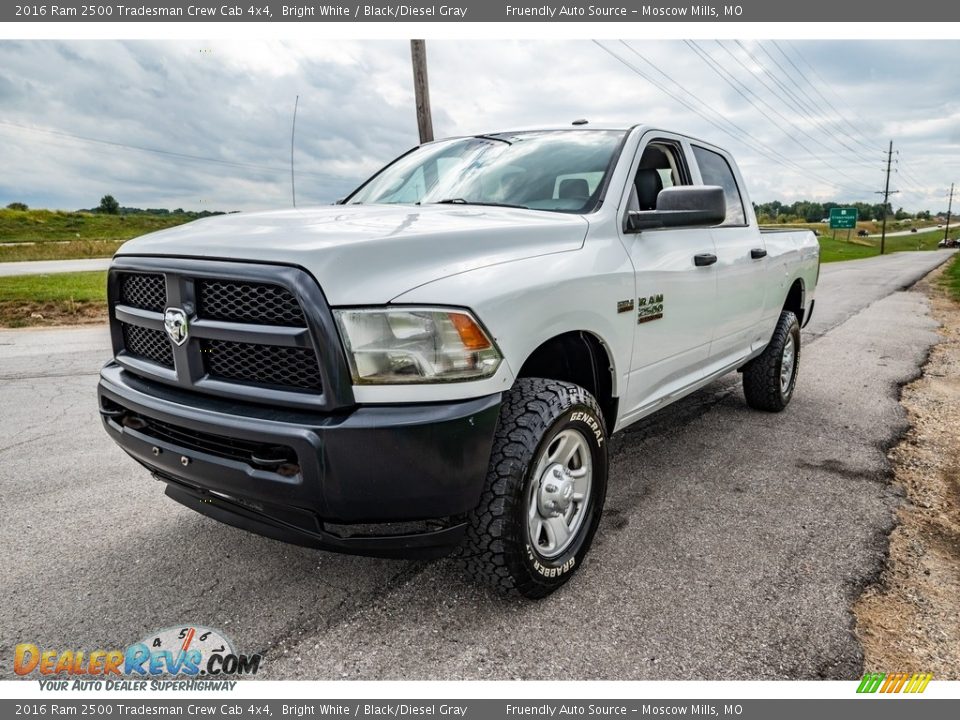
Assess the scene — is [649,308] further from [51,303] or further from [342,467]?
[51,303]

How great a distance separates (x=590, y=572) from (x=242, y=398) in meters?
1.59

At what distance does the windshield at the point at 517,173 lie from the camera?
332cm

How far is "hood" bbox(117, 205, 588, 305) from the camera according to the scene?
2.15 meters

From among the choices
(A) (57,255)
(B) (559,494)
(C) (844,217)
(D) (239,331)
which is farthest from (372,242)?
(C) (844,217)

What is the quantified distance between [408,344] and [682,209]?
163cm

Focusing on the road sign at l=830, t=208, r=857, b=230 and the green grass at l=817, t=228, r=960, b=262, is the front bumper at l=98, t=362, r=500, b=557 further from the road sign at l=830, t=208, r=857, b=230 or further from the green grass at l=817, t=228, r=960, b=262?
the road sign at l=830, t=208, r=857, b=230

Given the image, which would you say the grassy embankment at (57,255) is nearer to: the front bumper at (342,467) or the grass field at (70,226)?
the grass field at (70,226)

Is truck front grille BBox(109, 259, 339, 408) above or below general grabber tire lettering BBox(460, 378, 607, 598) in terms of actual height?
above

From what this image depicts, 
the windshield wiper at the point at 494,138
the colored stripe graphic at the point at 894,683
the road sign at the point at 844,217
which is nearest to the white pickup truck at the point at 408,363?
the windshield wiper at the point at 494,138

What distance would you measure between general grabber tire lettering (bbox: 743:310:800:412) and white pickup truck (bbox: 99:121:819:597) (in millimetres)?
2211

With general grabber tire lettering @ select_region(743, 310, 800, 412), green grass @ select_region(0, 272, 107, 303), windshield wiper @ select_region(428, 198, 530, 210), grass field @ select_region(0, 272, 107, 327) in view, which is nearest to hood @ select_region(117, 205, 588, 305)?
windshield wiper @ select_region(428, 198, 530, 210)

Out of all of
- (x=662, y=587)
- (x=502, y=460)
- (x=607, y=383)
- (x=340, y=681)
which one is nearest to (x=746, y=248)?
(x=607, y=383)

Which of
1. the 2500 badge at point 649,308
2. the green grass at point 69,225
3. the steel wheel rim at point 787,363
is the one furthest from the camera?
the green grass at point 69,225

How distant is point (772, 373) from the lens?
17.0ft
